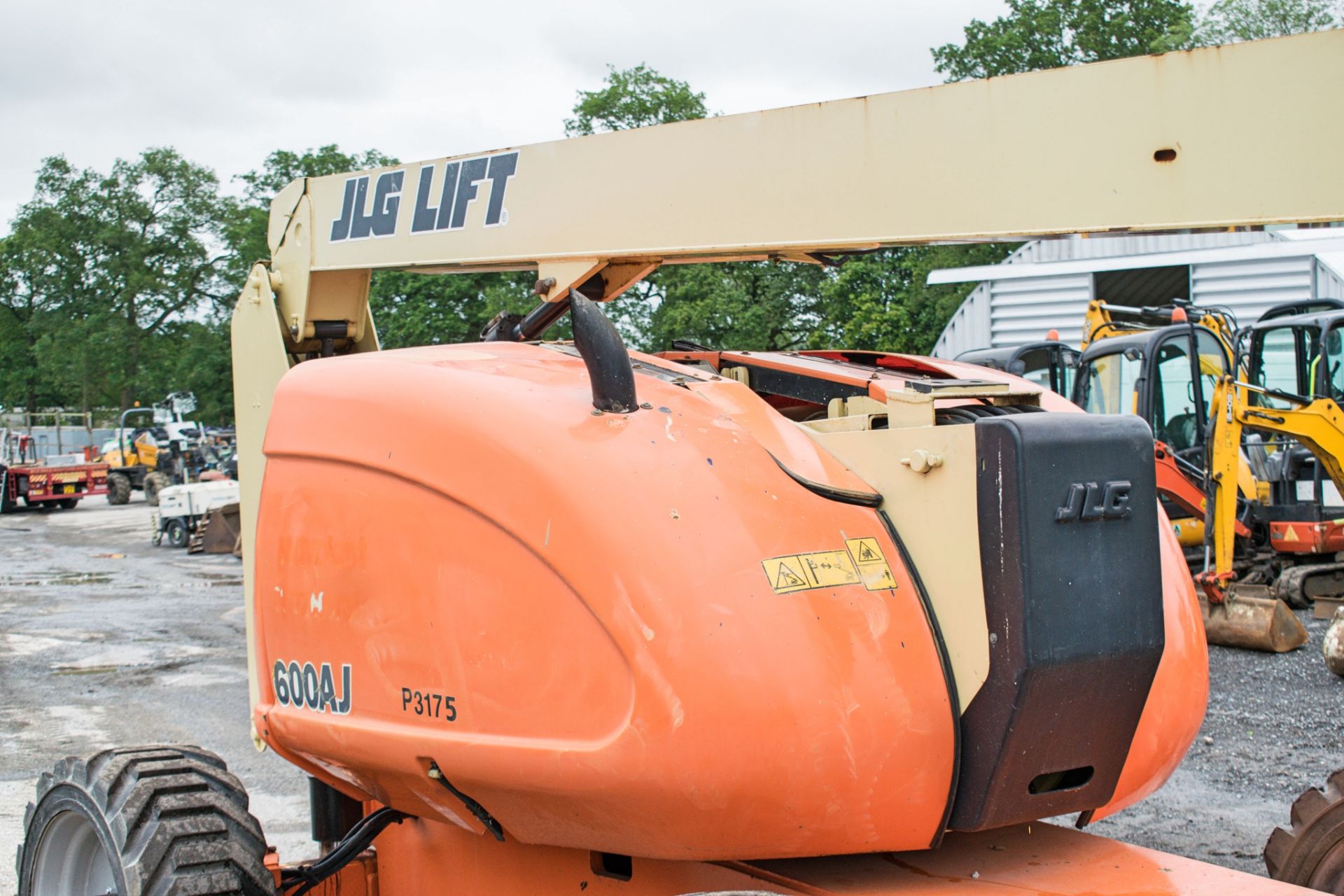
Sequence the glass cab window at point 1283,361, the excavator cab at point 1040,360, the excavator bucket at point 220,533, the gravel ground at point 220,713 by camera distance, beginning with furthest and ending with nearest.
Answer: the excavator bucket at point 220,533, the excavator cab at point 1040,360, the glass cab window at point 1283,361, the gravel ground at point 220,713

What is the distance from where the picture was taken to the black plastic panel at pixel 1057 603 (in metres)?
2.47

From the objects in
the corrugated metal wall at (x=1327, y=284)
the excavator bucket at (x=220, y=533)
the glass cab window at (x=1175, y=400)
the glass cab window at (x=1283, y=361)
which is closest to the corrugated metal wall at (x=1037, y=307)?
the corrugated metal wall at (x=1327, y=284)

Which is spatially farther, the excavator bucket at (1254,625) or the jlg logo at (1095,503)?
the excavator bucket at (1254,625)

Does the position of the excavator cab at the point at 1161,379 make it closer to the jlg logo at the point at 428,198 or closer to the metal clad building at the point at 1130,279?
the metal clad building at the point at 1130,279

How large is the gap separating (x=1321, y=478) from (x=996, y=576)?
415 inches

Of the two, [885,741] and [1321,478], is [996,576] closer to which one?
[885,741]

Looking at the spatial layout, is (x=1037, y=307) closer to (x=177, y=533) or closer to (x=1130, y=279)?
(x=1130, y=279)

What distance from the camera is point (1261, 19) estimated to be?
33.8m

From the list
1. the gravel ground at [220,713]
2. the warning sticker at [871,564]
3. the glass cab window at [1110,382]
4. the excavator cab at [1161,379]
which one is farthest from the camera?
the glass cab window at [1110,382]

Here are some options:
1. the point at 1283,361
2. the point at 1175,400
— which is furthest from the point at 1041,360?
the point at 1175,400

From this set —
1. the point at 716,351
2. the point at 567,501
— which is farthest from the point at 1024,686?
the point at 716,351

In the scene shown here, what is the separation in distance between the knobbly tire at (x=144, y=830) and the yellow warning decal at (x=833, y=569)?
157cm

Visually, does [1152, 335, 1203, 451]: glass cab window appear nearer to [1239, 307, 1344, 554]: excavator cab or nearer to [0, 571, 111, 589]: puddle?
[1239, 307, 1344, 554]: excavator cab

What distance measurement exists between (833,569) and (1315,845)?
5.25 feet
